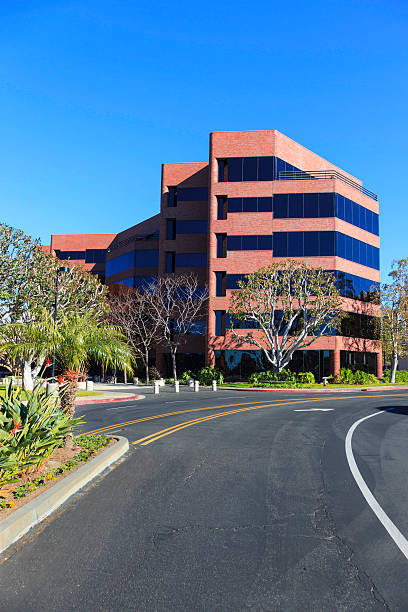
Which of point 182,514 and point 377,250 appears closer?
point 182,514

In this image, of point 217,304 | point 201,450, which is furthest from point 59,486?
point 217,304

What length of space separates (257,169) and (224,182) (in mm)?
3363

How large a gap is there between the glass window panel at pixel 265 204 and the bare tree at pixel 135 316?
13533 mm

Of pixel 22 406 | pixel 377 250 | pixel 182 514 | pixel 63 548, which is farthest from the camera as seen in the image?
pixel 377 250

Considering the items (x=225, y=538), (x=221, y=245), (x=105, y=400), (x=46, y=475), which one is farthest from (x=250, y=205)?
(x=225, y=538)

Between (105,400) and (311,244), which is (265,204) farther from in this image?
(105,400)

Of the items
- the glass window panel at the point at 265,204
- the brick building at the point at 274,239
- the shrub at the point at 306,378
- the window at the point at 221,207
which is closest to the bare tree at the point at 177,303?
the brick building at the point at 274,239

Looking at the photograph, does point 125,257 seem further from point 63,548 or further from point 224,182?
point 63,548

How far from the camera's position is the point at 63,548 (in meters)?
5.27

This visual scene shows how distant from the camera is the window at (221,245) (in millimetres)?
48531

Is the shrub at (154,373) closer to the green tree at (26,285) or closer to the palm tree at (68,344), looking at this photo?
the green tree at (26,285)

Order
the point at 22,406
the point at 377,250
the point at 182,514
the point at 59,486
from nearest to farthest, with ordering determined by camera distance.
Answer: the point at 182,514 → the point at 59,486 → the point at 22,406 → the point at 377,250

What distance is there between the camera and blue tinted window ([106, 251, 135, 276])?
58.1 metres

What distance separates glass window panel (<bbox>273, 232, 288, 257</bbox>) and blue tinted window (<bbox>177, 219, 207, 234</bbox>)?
805 centimetres
